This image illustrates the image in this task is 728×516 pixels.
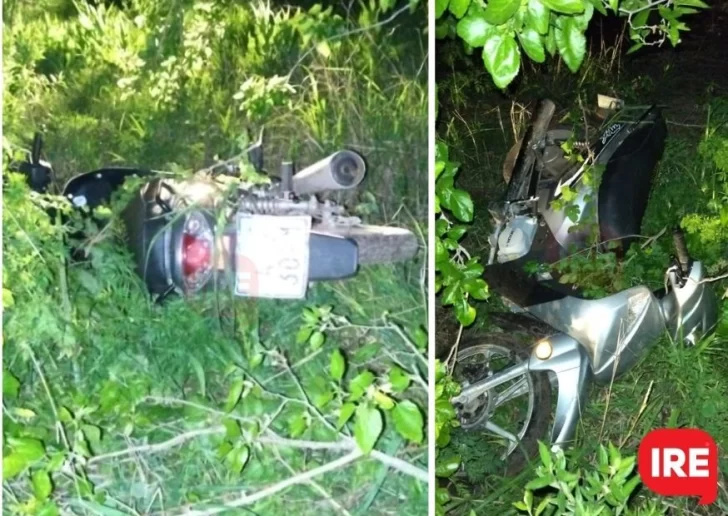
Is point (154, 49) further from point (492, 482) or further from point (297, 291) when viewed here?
point (492, 482)

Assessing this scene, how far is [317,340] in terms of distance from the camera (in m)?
1.24

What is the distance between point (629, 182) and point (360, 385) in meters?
0.78

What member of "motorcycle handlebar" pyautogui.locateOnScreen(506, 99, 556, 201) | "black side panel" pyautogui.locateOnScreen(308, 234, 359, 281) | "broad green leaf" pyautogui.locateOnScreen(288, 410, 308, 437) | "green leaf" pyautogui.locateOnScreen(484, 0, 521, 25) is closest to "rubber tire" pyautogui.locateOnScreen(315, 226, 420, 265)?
"black side panel" pyautogui.locateOnScreen(308, 234, 359, 281)

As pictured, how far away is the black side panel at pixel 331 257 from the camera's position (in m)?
1.22

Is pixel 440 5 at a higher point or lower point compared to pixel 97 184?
higher

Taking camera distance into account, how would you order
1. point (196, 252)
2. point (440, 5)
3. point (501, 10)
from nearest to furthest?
point (501, 10), point (440, 5), point (196, 252)

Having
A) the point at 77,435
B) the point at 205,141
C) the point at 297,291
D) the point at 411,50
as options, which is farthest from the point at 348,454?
the point at 411,50

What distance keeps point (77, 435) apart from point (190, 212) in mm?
379

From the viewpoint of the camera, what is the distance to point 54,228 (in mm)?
1189

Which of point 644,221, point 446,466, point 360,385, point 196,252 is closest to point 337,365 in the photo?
point 360,385

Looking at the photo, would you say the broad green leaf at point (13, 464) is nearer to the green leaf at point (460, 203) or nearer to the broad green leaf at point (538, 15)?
the green leaf at point (460, 203)

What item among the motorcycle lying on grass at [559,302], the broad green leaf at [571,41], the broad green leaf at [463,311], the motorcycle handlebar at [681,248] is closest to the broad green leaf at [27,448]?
the broad green leaf at [463,311]

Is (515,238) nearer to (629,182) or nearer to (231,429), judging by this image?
(629,182)

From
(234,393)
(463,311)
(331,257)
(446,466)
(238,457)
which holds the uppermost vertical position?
(331,257)
